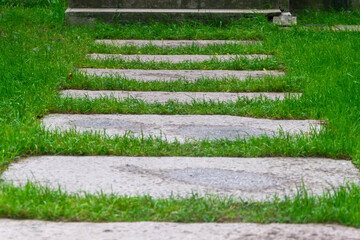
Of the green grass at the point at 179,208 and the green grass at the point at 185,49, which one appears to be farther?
the green grass at the point at 185,49

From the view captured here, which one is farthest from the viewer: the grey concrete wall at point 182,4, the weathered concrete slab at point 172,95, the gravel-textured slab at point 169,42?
the grey concrete wall at point 182,4

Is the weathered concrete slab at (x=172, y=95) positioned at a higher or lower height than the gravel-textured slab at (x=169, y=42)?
lower

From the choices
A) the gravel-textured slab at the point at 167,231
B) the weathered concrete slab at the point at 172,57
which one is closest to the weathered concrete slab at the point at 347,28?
the weathered concrete slab at the point at 172,57

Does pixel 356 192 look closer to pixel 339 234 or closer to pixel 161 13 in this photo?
pixel 339 234

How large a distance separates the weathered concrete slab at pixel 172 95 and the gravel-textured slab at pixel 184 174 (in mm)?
1348

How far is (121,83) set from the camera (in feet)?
16.1

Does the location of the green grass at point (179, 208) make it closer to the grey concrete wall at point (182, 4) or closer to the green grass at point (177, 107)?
the green grass at point (177, 107)

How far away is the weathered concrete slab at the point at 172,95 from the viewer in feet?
14.7

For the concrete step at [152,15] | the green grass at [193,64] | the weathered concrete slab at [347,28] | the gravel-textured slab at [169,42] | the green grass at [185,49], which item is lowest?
the green grass at [193,64]

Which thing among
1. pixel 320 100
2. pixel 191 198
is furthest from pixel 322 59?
pixel 191 198

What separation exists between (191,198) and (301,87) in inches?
99.7

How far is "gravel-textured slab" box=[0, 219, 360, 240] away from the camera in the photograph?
2170 millimetres

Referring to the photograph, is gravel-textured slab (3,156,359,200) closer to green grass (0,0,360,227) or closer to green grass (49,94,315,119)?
green grass (0,0,360,227)

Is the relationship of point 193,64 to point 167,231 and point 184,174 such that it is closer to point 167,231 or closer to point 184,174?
point 184,174
